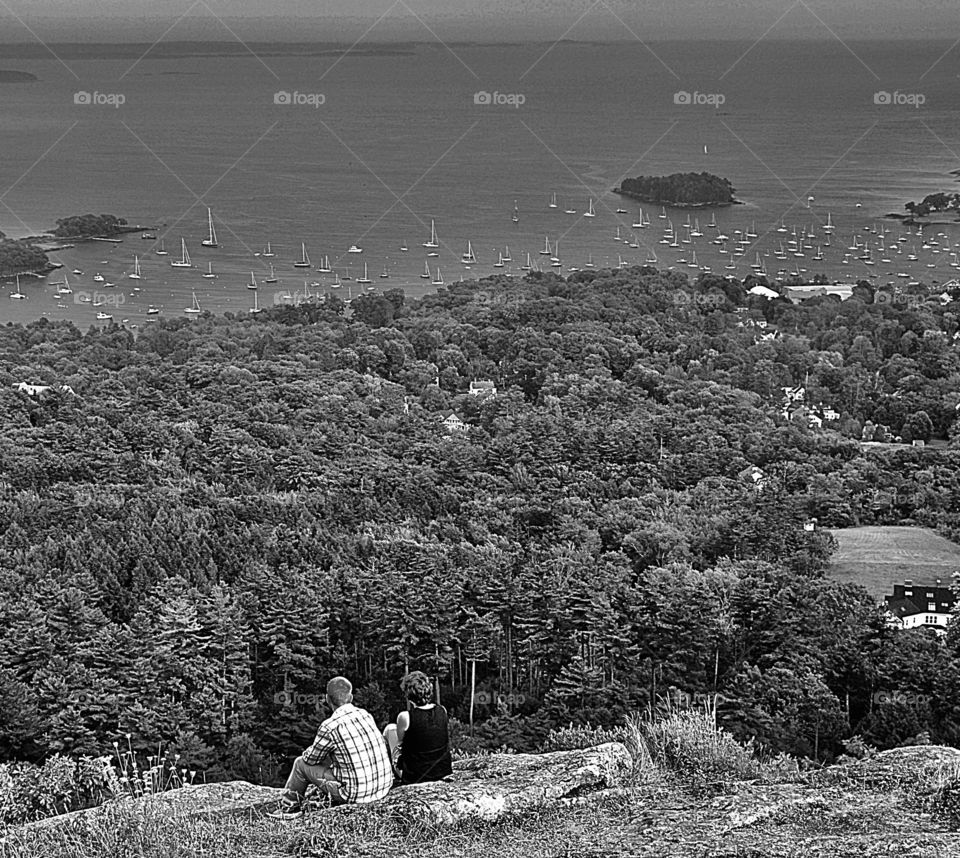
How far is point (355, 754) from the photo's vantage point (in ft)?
14.2

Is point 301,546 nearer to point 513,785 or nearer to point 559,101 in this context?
point 513,785

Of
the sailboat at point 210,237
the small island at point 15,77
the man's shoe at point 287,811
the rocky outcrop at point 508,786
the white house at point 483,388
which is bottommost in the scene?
the man's shoe at point 287,811

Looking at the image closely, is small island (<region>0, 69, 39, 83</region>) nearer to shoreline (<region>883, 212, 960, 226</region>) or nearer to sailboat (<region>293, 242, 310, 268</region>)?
sailboat (<region>293, 242, 310, 268</region>)

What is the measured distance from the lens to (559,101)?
54000mm

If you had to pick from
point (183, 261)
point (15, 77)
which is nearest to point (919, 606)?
point (183, 261)

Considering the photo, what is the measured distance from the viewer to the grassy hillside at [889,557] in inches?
491

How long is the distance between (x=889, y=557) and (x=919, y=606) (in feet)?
5.77

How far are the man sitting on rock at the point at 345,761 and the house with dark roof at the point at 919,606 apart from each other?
7328 millimetres

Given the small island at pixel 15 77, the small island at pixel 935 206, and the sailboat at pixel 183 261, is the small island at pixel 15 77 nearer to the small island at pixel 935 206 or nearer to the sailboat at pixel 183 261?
the sailboat at pixel 183 261

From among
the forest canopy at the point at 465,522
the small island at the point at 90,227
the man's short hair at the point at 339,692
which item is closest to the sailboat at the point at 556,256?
the forest canopy at the point at 465,522

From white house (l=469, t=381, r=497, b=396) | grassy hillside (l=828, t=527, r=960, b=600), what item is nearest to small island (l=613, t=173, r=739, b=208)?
white house (l=469, t=381, r=497, b=396)

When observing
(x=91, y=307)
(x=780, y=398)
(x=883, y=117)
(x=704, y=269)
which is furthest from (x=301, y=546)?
(x=883, y=117)

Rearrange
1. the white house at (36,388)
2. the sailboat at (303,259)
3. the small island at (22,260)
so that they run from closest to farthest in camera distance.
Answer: the white house at (36,388), the small island at (22,260), the sailboat at (303,259)

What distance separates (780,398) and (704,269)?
10.7 m
